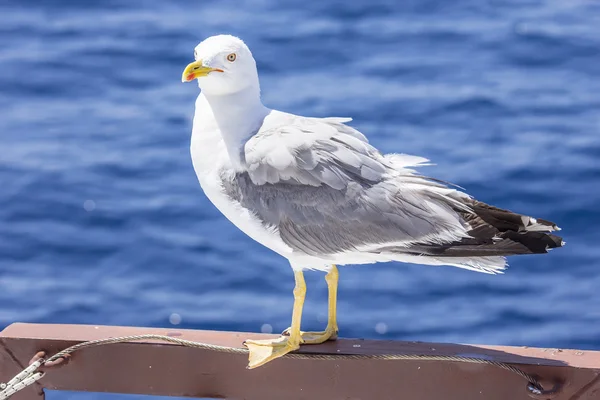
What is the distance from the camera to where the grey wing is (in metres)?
3.61

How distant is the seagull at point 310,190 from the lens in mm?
3588

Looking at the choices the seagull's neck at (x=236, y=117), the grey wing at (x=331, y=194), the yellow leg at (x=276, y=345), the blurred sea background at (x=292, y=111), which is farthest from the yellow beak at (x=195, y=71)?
the blurred sea background at (x=292, y=111)

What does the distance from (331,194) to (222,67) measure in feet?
1.86

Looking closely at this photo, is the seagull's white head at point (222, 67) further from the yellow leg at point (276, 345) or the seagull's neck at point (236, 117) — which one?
the yellow leg at point (276, 345)

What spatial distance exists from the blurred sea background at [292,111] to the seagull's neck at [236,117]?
9.03 feet

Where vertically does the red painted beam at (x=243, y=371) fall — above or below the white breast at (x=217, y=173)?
below

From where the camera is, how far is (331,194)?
3.65 metres

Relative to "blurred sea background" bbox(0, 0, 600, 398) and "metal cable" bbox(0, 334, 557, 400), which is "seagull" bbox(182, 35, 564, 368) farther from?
"blurred sea background" bbox(0, 0, 600, 398)

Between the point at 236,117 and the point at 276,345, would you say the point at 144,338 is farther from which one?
the point at 236,117

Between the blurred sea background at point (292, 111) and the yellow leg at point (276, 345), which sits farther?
the blurred sea background at point (292, 111)

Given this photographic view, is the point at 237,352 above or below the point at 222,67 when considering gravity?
below

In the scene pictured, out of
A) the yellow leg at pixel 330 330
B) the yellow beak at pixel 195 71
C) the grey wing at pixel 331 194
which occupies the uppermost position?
the yellow beak at pixel 195 71

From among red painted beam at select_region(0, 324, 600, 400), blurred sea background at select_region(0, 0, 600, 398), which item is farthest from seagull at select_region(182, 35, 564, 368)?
blurred sea background at select_region(0, 0, 600, 398)

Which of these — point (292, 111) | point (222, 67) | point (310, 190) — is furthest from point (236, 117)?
point (292, 111)
